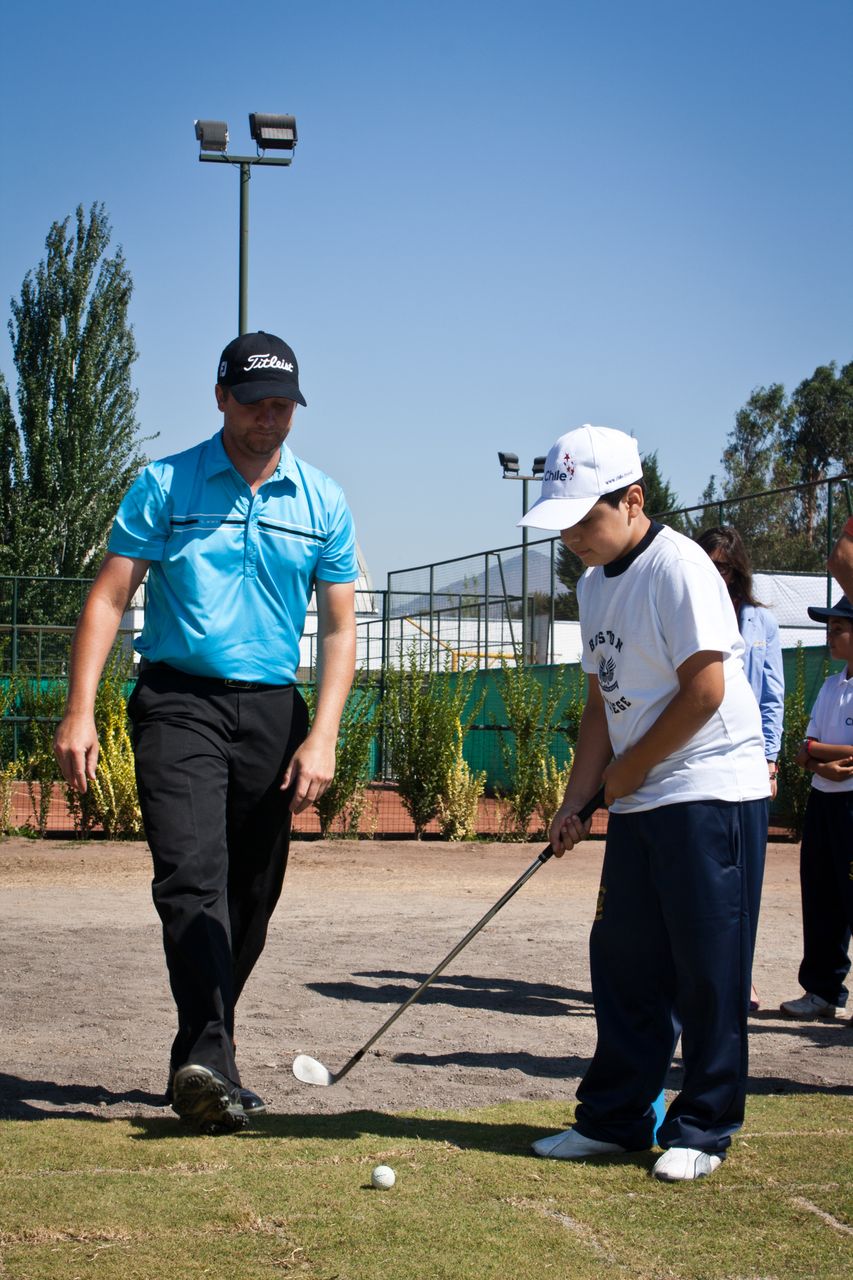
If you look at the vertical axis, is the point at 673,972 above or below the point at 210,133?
below

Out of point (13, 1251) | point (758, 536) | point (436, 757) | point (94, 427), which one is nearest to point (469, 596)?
point (758, 536)

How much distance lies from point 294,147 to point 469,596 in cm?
1239

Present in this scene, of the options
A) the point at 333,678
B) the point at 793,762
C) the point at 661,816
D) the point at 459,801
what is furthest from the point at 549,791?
the point at 661,816

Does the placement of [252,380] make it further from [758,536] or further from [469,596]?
[758,536]

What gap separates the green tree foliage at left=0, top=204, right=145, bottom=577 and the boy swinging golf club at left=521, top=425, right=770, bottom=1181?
108 feet

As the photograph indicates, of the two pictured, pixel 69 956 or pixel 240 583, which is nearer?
pixel 240 583

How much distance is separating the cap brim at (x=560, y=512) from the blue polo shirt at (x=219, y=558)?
3.06 ft


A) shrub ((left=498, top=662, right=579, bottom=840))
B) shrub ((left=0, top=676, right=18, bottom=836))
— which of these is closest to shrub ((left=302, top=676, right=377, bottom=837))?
shrub ((left=498, top=662, right=579, bottom=840))

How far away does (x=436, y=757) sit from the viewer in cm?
1432

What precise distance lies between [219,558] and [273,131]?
11996 mm

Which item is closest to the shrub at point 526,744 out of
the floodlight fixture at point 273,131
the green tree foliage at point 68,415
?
the floodlight fixture at point 273,131

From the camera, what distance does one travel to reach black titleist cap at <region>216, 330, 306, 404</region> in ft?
13.4

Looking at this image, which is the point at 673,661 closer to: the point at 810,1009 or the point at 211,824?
the point at 211,824

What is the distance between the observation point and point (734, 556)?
579cm
